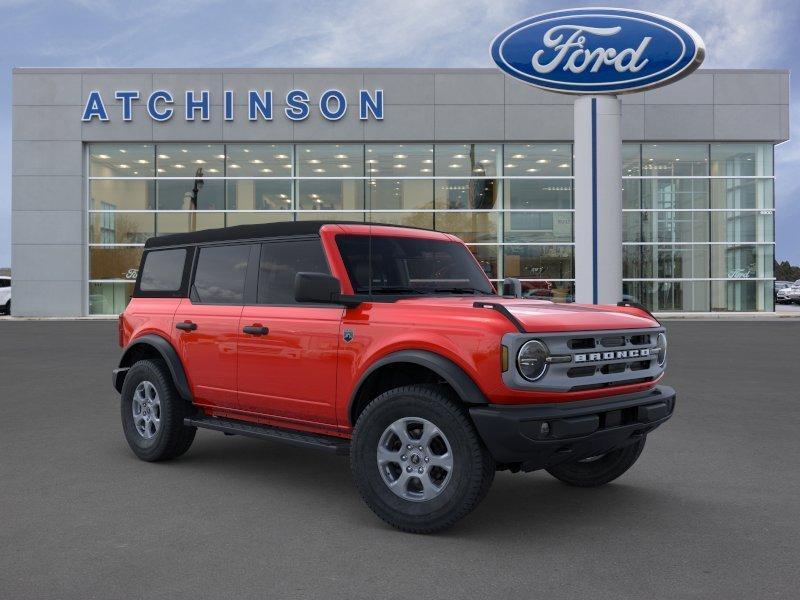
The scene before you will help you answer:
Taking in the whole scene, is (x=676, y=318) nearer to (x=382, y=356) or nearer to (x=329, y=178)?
(x=329, y=178)

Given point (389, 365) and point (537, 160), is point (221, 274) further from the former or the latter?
point (537, 160)

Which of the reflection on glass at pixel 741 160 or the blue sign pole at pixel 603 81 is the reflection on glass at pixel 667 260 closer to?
the reflection on glass at pixel 741 160

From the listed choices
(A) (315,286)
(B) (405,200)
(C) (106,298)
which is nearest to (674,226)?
(B) (405,200)

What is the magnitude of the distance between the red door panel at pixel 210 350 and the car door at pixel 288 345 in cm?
12

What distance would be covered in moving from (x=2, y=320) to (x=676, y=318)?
2620cm

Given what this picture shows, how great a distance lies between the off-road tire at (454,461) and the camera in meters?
4.45

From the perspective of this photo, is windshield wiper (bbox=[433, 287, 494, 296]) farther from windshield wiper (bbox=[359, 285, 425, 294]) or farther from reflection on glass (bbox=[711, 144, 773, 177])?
reflection on glass (bbox=[711, 144, 773, 177])

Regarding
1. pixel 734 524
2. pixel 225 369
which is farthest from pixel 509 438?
pixel 225 369

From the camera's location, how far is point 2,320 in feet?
101

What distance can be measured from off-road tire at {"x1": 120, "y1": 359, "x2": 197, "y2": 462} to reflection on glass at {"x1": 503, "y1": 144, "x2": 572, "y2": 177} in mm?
27434

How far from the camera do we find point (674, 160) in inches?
1305

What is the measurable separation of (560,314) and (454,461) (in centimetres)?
109

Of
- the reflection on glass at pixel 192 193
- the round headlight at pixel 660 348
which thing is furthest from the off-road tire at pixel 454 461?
the reflection on glass at pixel 192 193

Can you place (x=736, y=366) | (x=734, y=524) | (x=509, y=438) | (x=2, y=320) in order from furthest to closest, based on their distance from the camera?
(x=2, y=320), (x=736, y=366), (x=734, y=524), (x=509, y=438)
